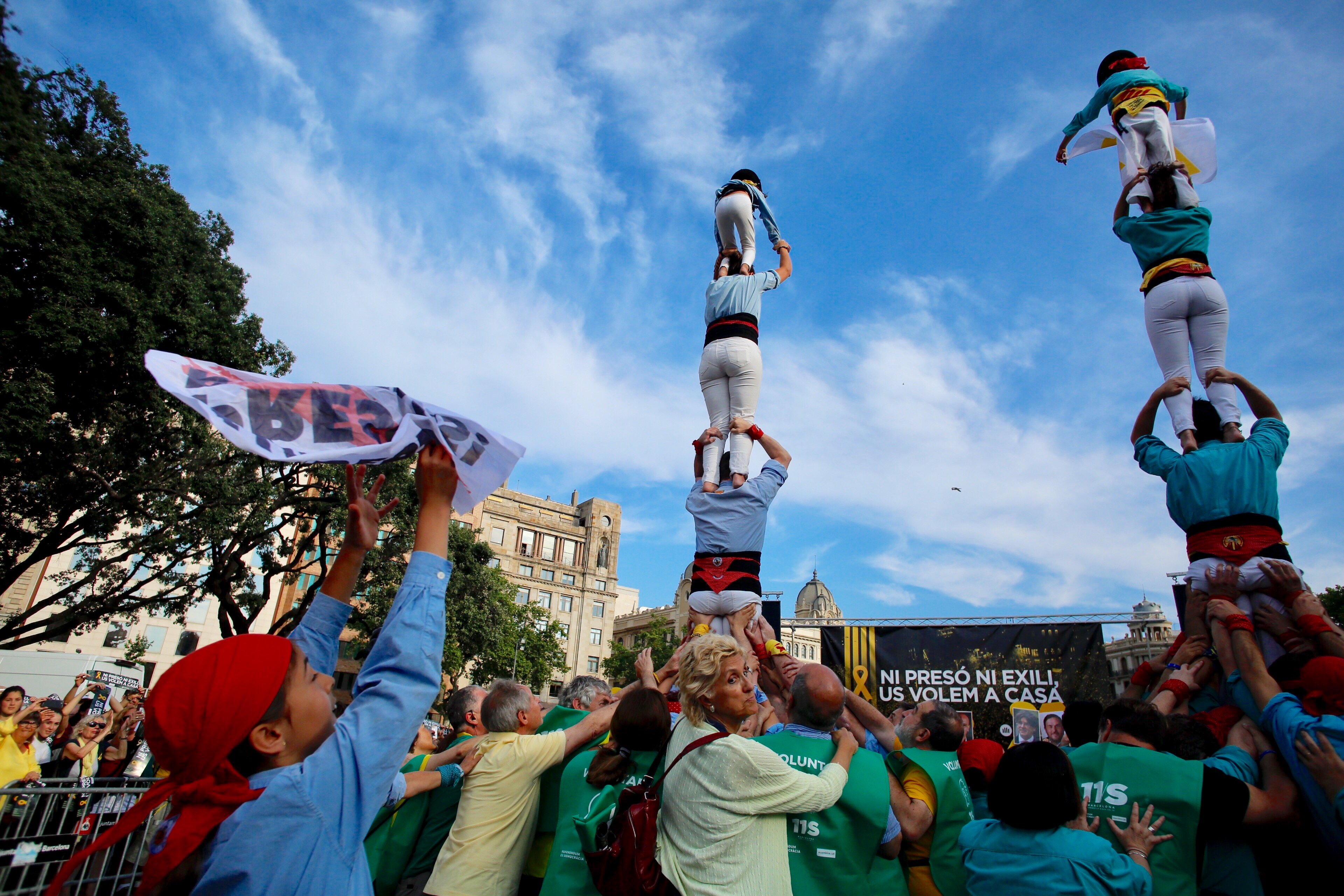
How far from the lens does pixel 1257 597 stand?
4.32 m

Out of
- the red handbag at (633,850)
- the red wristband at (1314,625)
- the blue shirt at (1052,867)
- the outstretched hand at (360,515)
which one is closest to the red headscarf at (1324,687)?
the red wristband at (1314,625)

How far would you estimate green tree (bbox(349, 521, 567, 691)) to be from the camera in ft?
69.7

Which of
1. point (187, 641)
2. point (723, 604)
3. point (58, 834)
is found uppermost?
point (187, 641)

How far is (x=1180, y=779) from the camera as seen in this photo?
2.95 meters

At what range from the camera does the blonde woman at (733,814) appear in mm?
2711

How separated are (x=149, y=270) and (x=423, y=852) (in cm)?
1198

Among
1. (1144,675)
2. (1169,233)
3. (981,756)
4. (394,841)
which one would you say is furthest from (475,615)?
(1169,233)

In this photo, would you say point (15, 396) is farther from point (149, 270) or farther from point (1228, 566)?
point (1228, 566)

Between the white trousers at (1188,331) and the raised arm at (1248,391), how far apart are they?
38mm

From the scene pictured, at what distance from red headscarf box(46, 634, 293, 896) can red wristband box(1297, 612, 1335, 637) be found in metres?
4.56

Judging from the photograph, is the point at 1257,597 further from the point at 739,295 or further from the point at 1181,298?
the point at 739,295

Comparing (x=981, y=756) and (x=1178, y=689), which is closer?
(x=981, y=756)

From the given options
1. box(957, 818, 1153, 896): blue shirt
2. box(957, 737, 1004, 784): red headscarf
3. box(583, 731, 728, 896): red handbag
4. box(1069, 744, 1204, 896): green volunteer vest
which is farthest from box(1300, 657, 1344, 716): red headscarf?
box(583, 731, 728, 896): red handbag

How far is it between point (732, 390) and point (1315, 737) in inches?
166
